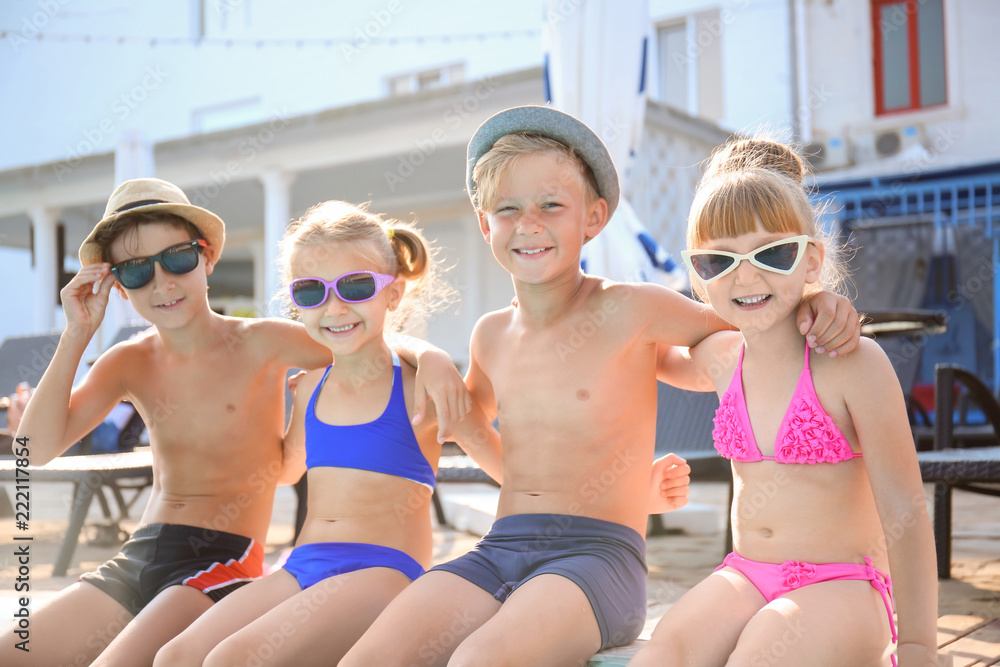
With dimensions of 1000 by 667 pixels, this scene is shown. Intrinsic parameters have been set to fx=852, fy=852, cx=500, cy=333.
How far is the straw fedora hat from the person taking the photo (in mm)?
2523

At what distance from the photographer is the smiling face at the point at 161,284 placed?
251cm

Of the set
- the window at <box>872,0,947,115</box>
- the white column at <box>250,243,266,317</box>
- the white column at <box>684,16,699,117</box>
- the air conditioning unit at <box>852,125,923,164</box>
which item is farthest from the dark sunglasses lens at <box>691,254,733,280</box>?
the white column at <box>684,16,699,117</box>

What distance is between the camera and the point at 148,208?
251 cm

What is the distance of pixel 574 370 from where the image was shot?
2180 millimetres

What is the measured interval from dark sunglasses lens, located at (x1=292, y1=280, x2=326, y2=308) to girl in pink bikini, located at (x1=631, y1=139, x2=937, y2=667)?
103 centimetres

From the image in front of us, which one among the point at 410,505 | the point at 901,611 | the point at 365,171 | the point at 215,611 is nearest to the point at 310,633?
the point at 215,611

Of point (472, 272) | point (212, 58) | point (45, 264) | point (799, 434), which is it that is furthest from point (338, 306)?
point (212, 58)

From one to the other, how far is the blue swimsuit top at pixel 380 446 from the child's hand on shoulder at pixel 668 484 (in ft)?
2.04

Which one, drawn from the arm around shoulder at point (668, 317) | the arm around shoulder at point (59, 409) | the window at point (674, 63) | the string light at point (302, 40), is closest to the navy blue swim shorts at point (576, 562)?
the arm around shoulder at point (668, 317)

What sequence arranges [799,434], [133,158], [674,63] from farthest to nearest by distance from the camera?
[674,63], [133,158], [799,434]

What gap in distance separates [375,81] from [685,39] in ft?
18.1

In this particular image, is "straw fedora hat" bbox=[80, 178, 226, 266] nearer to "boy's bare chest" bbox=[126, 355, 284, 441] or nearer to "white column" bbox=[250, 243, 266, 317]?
"boy's bare chest" bbox=[126, 355, 284, 441]

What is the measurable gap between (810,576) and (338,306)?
1.37 meters

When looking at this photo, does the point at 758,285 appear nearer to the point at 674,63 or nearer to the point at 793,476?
the point at 793,476
